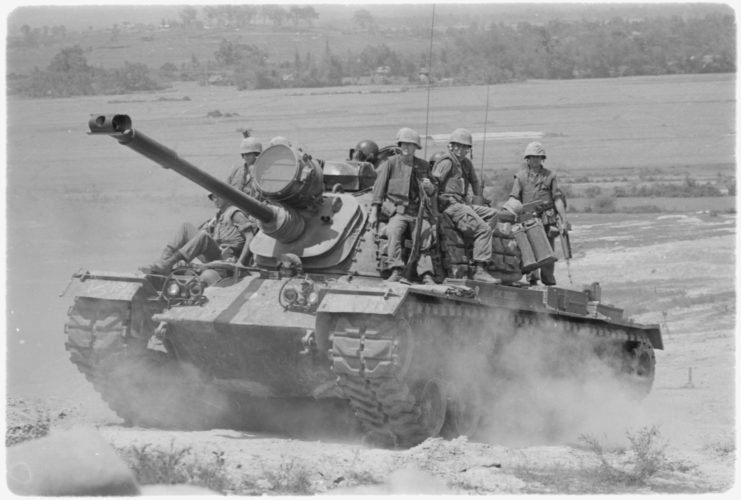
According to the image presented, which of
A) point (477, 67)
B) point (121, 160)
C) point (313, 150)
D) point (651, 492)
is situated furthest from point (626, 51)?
point (651, 492)

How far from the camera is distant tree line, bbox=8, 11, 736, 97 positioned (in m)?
55.9

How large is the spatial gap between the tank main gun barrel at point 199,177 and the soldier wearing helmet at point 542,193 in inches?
150

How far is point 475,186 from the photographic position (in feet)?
58.1

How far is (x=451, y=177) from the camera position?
1727 cm

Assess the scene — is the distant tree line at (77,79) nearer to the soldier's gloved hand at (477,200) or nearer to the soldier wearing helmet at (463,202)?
the soldier's gloved hand at (477,200)

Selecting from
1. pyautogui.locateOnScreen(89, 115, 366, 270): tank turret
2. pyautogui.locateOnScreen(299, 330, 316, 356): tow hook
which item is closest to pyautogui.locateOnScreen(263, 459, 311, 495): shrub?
pyautogui.locateOnScreen(299, 330, 316, 356): tow hook

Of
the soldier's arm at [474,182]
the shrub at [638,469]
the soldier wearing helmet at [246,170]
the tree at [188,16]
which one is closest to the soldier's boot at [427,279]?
the soldier's arm at [474,182]

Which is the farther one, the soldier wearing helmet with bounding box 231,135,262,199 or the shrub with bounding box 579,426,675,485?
the soldier wearing helmet with bounding box 231,135,262,199

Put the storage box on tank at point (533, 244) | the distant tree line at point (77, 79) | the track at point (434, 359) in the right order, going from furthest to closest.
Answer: the distant tree line at point (77, 79) < the storage box on tank at point (533, 244) < the track at point (434, 359)

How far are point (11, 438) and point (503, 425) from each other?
636cm

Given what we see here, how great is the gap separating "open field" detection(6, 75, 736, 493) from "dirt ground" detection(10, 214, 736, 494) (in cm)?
6

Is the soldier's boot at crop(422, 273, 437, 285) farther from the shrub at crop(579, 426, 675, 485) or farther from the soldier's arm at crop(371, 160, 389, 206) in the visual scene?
the shrub at crop(579, 426, 675, 485)

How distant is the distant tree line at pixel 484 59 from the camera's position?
55.9m

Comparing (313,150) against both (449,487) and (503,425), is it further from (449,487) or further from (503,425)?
(449,487)
